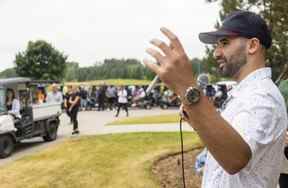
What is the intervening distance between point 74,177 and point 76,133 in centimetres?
877

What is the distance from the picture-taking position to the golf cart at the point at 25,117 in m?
13.2

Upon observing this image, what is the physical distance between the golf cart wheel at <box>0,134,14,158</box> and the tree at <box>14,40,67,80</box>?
45.8 metres

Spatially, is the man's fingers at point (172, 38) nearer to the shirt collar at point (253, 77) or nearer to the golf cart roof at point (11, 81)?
the shirt collar at point (253, 77)

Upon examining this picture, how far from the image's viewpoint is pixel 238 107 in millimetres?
2045

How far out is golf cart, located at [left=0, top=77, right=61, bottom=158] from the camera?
13.2 meters

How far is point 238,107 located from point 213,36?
0.42 metres

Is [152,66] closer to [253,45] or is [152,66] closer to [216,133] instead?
[216,133]

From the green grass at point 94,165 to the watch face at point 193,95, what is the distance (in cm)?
669

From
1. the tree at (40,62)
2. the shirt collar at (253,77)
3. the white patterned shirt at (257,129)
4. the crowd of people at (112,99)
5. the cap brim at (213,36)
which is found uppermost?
the tree at (40,62)

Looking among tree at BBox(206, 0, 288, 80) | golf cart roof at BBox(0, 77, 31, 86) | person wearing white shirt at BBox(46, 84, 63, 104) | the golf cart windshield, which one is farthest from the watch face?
person wearing white shirt at BBox(46, 84, 63, 104)

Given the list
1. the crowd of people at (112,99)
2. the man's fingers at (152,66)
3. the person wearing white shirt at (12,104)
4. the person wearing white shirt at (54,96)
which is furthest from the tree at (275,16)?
the crowd of people at (112,99)

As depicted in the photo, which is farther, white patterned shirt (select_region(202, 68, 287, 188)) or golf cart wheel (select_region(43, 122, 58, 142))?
golf cart wheel (select_region(43, 122, 58, 142))

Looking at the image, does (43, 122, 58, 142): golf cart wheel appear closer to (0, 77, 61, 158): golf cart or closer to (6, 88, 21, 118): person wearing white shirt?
(0, 77, 61, 158): golf cart

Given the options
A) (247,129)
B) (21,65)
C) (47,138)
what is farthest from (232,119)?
(21,65)
